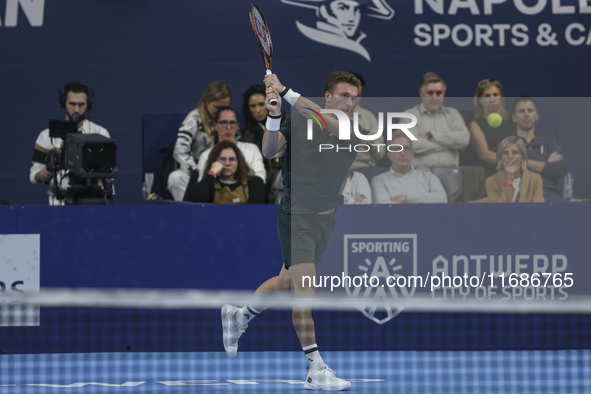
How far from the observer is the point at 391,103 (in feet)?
29.8

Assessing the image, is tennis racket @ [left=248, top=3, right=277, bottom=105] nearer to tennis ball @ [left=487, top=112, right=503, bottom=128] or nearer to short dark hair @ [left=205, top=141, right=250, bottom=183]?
short dark hair @ [left=205, top=141, right=250, bottom=183]

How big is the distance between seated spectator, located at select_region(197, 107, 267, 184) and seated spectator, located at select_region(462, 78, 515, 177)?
5.63 ft

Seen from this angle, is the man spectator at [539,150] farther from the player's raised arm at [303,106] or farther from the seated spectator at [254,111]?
the seated spectator at [254,111]

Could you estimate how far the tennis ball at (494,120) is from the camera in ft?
26.1

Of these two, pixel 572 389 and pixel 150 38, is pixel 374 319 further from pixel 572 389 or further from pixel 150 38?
pixel 150 38

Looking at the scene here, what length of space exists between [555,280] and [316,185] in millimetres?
2171

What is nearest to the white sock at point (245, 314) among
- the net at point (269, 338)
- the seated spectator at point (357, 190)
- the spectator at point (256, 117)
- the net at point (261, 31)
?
the net at point (269, 338)

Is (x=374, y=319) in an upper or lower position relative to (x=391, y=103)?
lower

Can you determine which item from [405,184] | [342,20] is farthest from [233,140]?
[342,20]

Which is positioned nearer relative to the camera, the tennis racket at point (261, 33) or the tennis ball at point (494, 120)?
the tennis racket at point (261, 33)

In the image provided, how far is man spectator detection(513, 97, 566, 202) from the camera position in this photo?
7.66m

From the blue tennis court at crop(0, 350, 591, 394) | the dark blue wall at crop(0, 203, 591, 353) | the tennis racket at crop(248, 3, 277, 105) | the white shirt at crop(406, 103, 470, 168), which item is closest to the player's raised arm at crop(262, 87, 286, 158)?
the tennis racket at crop(248, 3, 277, 105)

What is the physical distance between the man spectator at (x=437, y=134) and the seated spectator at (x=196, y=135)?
1.73 metres

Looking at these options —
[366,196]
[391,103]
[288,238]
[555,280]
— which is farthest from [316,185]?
[391,103]
